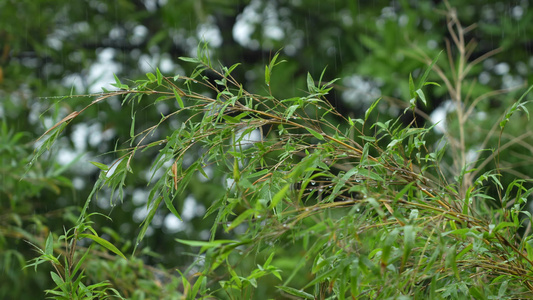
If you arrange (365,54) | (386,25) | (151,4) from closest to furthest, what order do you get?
(386,25)
(365,54)
(151,4)

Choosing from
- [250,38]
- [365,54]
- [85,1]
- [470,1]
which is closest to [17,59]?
[85,1]

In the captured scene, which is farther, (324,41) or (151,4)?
(151,4)

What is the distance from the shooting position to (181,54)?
133 inches

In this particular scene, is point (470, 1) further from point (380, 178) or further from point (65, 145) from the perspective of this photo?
point (380, 178)

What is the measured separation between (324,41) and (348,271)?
2858 millimetres

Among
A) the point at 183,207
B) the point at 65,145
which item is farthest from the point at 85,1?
the point at 183,207

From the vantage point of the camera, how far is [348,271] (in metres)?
0.63

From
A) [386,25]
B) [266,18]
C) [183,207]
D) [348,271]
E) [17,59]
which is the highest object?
[348,271]

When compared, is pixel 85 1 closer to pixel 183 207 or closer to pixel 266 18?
pixel 266 18

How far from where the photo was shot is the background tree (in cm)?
292

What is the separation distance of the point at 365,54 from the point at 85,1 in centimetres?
170

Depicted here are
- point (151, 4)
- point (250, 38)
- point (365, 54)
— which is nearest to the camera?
point (365, 54)

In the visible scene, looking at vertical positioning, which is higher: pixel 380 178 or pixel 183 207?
pixel 380 178

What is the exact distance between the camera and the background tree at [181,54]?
2.92 m
